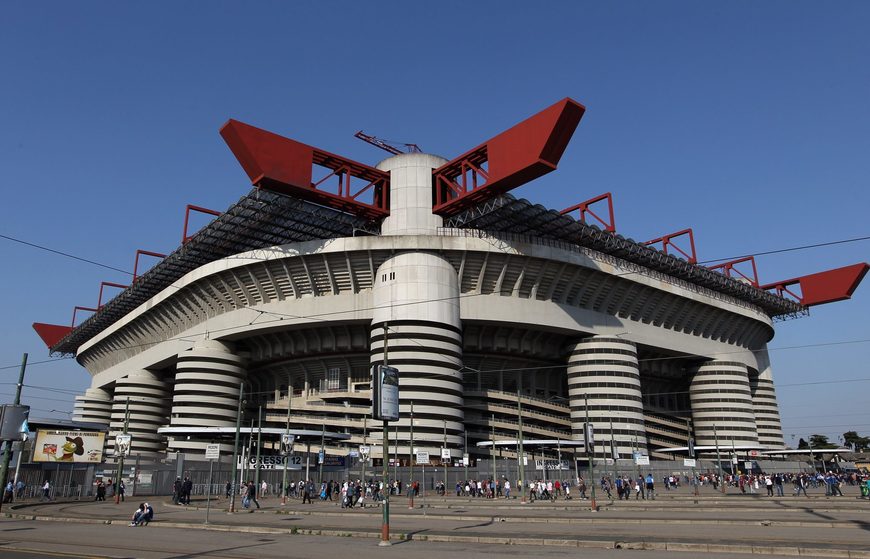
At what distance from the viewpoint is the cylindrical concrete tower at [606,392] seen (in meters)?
70.1

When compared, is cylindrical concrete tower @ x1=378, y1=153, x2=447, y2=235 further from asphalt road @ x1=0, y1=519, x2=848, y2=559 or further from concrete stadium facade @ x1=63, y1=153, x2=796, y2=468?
asphalt road @ x1=0, y1=519, x2=848, y2=559

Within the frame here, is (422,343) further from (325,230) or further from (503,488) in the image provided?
(325,230)

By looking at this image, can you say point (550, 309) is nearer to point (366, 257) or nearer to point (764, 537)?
point (366, 257)

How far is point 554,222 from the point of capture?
205 ft

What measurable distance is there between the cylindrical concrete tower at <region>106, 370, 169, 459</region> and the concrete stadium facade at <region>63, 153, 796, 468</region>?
245 mm

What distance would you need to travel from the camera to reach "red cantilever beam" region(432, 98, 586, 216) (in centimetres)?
4831

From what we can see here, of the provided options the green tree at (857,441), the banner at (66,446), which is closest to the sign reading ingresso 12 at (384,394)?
the banner at (66,446)

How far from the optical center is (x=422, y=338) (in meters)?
60.4

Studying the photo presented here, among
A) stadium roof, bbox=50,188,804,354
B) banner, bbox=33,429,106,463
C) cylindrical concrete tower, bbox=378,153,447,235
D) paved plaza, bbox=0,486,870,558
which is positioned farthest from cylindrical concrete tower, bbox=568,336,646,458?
banner, bbox=33,429,106,463

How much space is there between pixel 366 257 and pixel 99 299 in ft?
228

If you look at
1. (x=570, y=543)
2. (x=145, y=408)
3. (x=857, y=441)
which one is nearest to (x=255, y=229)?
(x=145, y=408)

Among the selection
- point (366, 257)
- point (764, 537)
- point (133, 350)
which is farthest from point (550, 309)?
point (133, 350)

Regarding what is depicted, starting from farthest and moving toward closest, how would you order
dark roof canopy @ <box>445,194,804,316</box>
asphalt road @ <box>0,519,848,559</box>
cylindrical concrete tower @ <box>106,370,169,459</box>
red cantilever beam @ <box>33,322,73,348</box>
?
red cantilever beam @ <box>33,322,73,348</box> → cylindrical concrete tower @ <box>106,370,169,459</box> → dark roof canopy @ <box>445,194,804,316</box> → asphalt road @ <box>0,519,848,559</box>

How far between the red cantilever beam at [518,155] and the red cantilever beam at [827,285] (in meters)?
60.9
